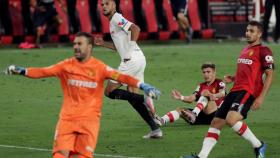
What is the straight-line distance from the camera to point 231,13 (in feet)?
118

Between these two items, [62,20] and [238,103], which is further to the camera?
[62,20]

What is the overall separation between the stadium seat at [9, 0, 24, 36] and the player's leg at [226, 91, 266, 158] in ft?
60.7

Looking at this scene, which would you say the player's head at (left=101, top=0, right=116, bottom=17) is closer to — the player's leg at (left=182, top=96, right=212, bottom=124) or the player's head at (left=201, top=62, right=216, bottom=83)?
the player's head at (left=201, top=62, right=216, bottom=83)

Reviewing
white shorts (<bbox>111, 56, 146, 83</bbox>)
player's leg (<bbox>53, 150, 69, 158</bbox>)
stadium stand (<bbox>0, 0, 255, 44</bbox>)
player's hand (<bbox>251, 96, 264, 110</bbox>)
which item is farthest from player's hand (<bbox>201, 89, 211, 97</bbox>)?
stadium stand (<bbox>0, 0, 255, 44</bbox>)

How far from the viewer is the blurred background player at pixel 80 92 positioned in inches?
465

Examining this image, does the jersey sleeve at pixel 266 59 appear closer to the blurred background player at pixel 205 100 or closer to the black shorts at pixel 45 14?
the blurred background player at pixel 205 100

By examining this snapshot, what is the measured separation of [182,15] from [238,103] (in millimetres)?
17192

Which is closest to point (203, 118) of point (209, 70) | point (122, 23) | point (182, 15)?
point (209, 70)

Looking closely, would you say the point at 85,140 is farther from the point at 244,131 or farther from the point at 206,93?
the point at 206,93

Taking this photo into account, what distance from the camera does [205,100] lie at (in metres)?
17.2

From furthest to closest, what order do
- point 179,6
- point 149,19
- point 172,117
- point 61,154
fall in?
1. point 149,19
2. point 179,6
3. point 172,117
4. point 61,154

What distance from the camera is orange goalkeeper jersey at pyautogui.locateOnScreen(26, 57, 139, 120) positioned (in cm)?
1189

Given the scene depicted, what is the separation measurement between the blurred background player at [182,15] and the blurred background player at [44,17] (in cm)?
368

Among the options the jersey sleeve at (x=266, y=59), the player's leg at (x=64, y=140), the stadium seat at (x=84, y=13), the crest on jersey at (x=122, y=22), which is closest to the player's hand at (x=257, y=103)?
the jersey sleeve at (x=266, y=59)
